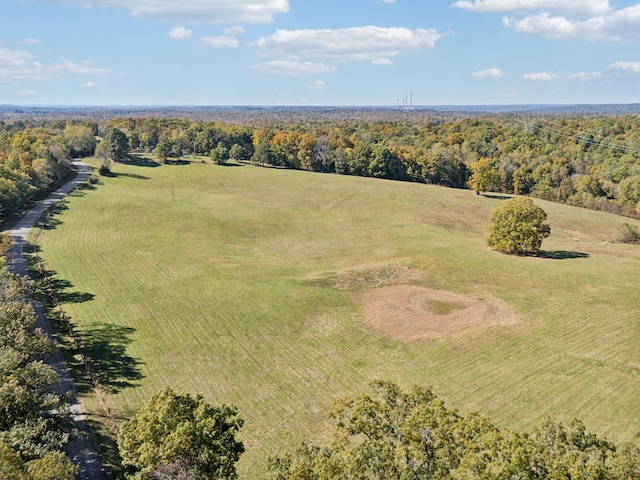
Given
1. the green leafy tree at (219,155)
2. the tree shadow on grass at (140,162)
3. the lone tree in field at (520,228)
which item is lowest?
the lone tree in field at (520,228)

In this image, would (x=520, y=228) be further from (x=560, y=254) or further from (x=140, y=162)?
(x=140, y=162)

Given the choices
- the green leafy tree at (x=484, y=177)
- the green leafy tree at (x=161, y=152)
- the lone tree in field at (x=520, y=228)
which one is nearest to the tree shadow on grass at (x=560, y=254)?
the lone tree in field at (x=520, y=228)

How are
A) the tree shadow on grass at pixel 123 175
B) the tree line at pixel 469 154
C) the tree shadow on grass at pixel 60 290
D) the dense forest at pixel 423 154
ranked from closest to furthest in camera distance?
the tree shadow on grass at pixel 60 290, the dense forest at pixel 423 154, the tree line at pixel 469 154, the tree shadow on grass at pixel 123 175

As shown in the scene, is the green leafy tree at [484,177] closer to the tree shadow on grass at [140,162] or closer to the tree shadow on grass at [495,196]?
the tree shadow on grass at [495,196]

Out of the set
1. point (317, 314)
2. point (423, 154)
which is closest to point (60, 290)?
point (317, 314)

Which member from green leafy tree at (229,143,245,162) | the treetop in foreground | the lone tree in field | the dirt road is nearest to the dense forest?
green leafy tree at (229,143,245,162)

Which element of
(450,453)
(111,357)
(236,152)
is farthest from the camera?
(236,152)

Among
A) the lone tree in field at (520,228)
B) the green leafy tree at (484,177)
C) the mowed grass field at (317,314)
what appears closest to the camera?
the mowed grass field at (317,314)
